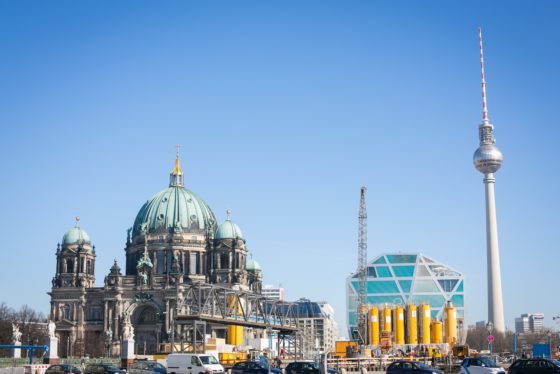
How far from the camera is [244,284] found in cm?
18775

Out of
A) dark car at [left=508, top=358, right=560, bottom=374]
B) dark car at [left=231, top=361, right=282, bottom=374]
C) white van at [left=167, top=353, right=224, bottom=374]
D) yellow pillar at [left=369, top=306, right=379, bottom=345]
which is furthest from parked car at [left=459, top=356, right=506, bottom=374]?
yellow pillar at [left=369, top=306, right=379, bottom=345]

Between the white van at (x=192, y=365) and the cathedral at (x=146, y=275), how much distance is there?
3780 inches

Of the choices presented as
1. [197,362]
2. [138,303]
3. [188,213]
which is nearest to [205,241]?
[188,213]

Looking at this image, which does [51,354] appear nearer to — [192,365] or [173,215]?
[192,365]

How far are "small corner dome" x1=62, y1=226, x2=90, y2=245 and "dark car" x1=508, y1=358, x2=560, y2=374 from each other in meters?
136

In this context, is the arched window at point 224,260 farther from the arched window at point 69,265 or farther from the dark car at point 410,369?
the dark car at point 410,369

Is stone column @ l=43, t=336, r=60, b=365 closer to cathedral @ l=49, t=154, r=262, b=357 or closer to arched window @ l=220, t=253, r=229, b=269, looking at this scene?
cathedral @ l=49, t=154, r=262, b=357

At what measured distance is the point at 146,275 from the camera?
7008 inches

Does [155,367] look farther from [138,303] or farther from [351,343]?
[138,303]

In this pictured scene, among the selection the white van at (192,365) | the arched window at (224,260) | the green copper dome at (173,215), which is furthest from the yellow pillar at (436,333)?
the white van at (192,365)

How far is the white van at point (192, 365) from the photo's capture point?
67.8 m

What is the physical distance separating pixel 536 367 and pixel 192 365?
26079 mm

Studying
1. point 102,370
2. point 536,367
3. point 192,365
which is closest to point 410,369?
point 536,367

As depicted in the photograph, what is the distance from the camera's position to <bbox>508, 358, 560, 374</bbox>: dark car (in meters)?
61.9
